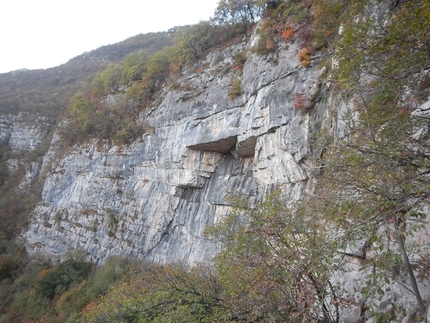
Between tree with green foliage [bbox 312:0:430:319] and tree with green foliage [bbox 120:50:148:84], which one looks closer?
tree with green foliage [bbox 312:0:430:319]

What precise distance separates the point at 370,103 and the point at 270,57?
29.9 feet

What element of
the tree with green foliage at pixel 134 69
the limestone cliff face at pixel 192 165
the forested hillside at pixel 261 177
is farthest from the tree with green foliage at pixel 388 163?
the tree with green foliage at pixel 134 69

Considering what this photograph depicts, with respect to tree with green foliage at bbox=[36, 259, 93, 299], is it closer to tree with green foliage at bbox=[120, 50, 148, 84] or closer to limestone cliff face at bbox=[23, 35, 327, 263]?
limestone cliff face at bbox=[23, 35, 327, 263]

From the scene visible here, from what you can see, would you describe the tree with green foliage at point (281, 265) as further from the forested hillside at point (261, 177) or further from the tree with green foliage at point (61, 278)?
the tree with green foliage at point (61, 278)

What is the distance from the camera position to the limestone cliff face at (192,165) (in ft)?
31.7

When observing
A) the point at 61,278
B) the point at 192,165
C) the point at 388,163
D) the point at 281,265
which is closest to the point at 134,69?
the point at 192,165

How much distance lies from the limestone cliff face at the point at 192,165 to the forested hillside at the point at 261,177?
0.11 metres

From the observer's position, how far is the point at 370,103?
126 inches

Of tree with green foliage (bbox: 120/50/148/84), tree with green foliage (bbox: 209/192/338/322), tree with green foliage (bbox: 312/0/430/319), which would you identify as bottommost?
tree with green foliage (bbox: 209/192/338/322)

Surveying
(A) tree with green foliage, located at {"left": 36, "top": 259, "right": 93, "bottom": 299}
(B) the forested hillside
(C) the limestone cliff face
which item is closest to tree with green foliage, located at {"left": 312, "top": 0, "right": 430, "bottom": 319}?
(B) the forested hillside

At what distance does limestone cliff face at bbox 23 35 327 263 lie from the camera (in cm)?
966

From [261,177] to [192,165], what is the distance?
191 inches

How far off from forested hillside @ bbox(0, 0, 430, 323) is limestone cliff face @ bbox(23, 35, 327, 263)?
4.3 inches

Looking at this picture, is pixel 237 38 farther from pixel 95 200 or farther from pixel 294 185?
pixel 95 200
